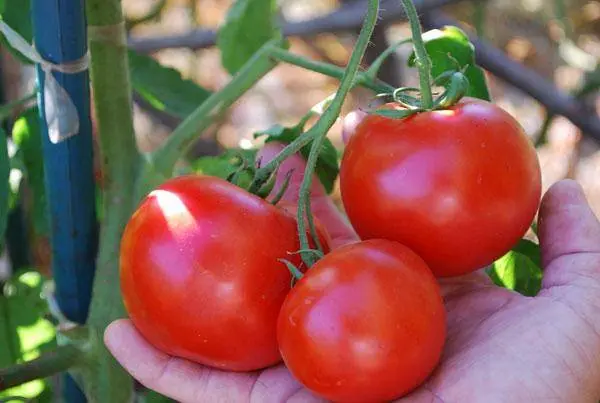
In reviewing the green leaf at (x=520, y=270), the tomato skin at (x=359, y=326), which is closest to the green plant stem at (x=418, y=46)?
the tomato skin at (x=359, y=326)

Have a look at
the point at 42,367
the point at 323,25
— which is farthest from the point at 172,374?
the point at 323,25

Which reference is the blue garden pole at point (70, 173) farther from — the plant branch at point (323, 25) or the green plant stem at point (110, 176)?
the plant branch at point (323, 25)

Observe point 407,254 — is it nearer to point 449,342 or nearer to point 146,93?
point 449,342

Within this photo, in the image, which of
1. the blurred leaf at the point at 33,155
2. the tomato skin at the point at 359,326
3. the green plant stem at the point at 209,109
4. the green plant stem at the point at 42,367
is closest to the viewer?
the tomato skin at the point at 359,326

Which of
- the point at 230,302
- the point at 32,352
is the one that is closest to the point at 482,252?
the point at 230,302

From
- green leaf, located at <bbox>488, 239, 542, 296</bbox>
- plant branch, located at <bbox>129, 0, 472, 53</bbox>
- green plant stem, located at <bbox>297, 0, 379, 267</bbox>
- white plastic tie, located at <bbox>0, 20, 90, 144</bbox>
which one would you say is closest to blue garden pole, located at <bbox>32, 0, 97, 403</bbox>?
white plastic tie, located at <bbox>0, 20, 90, 144</bbox>
